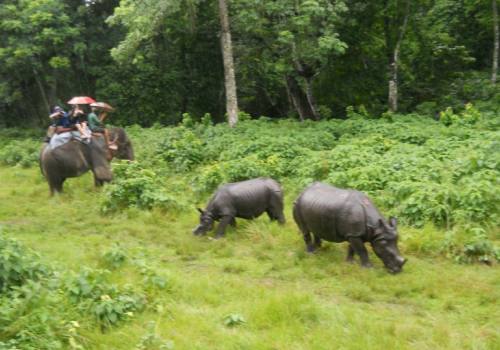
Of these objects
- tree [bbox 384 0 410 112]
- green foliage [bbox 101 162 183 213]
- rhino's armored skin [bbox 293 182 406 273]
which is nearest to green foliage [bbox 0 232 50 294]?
rhino's armored skin [bbox 293 182 406 273]

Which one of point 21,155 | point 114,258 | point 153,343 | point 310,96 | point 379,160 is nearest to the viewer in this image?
point 153,343

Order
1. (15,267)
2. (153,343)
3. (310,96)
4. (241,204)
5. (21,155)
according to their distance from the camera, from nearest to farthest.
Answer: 1. (153,343)
2. (15,267)
3. (241,204)
4. (21,155)
5. (310,96)

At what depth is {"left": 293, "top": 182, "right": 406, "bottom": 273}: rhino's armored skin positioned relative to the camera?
28.3 ft

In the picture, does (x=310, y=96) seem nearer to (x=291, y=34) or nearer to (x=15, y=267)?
(x=291, y=34)

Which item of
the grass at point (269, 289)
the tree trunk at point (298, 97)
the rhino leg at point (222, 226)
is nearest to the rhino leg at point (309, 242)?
Result: the grass at point (269, 289)

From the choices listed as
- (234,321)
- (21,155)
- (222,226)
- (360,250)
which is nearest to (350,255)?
(360,250)

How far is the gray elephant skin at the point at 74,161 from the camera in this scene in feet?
46.8

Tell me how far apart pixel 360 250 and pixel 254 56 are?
51.5ft

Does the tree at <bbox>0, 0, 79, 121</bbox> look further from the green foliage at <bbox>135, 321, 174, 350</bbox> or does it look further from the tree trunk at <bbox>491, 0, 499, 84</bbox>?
the green foliage at <bbox>135, 321, 174, 350</bbox>

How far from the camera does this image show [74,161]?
568 inches

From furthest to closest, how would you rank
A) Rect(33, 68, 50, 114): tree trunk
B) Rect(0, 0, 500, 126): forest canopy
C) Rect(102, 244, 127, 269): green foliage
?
Rect(33, 68, 50, 114): tree trunk
Rect(0, 0, 500, 126): forest canopy
Rect(102, 244, 127, 269): green foliage

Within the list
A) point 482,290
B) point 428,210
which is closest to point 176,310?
point 482,290

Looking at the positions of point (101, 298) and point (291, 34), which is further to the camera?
point (291, 34)

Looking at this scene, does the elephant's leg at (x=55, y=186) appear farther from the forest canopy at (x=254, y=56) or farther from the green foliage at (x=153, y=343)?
the green foliage at (x=153, y=343)
